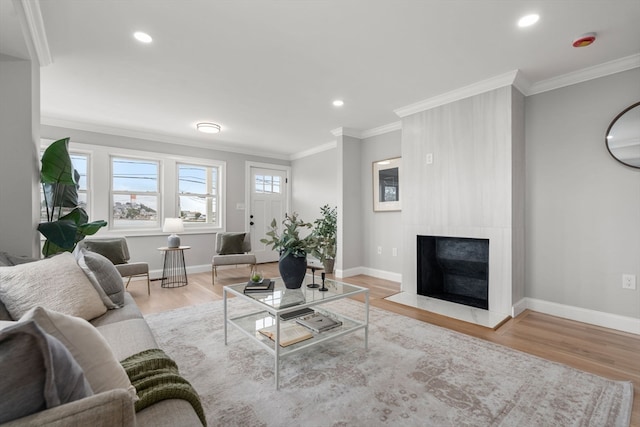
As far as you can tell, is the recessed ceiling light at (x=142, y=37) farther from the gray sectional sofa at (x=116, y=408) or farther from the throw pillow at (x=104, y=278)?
the gray sectional sofa at (x=116, y=408)

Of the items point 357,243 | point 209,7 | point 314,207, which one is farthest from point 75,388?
point 314,207

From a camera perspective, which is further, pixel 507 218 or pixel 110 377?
pixel 507 218

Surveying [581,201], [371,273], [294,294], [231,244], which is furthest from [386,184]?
[294,294]

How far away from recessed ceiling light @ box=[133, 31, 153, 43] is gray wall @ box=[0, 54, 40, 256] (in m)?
0.81

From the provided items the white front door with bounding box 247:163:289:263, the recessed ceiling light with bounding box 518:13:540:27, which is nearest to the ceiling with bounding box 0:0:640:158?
the recessed ceiling light with bounding box 518:13:540:27

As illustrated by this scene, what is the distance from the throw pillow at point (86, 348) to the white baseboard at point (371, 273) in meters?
4.02

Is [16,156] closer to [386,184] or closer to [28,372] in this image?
[28,372]

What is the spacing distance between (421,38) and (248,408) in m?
2.84

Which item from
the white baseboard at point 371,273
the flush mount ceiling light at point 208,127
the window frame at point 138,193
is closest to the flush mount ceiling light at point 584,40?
the white baseboard at point 371,273

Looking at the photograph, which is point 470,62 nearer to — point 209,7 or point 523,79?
point 523,79

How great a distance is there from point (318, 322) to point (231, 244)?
3.04 metres

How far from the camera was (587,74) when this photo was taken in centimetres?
278

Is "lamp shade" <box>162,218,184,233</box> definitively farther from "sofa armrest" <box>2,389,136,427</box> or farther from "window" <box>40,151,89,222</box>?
"sofa armrest" <box>2,389,136,427</box>

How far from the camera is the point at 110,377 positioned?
791mm
